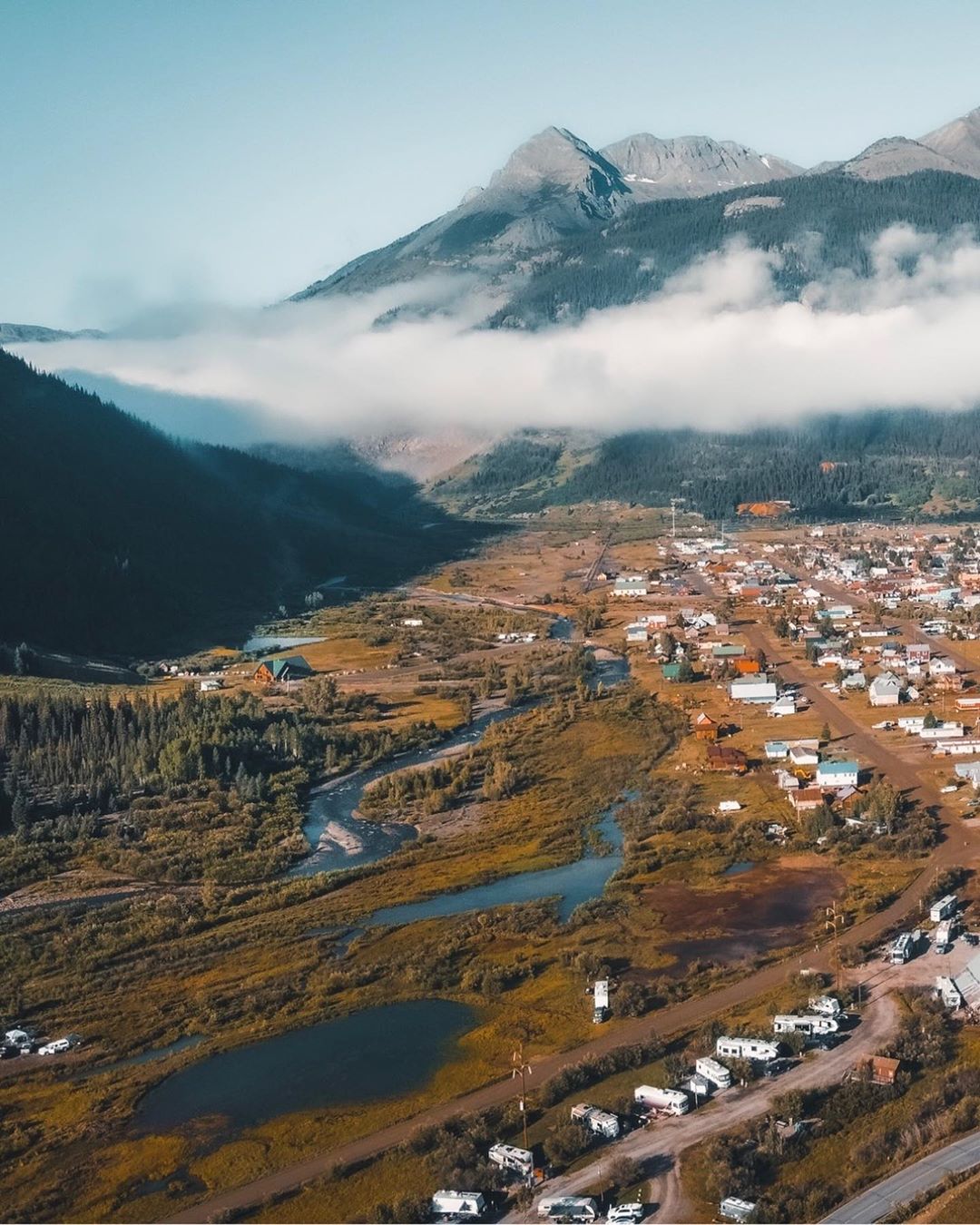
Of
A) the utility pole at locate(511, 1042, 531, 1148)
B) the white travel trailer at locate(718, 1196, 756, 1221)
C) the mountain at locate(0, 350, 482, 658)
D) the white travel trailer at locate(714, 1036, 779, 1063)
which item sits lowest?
the white travel trailer at locate(718, 1196, 756, 1221)

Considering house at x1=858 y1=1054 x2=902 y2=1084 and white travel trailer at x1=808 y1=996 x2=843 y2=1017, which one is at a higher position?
white travel trailer at x1=808 y1=996 x2=843 y2=1017

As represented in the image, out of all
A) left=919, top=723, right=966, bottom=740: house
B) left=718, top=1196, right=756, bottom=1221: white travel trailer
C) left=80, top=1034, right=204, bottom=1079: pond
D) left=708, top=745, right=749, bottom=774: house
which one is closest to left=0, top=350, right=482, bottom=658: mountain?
left=708, top=745, right=749, bottom=774: house

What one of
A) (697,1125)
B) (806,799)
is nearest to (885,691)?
(806,799)

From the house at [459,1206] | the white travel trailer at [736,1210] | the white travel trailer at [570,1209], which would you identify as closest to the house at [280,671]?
the house at [459,1206]

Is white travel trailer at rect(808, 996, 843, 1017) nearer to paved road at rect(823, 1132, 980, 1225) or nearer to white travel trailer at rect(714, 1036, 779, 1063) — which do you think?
white travel trailer at rect(714, 1036, 779, 1063)

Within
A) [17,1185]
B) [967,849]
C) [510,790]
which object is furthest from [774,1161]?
[510,790]

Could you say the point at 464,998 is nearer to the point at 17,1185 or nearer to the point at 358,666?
the point at 17,1185
